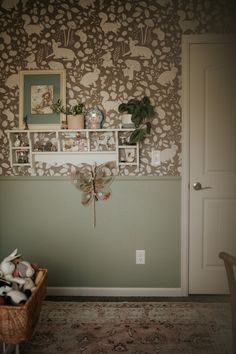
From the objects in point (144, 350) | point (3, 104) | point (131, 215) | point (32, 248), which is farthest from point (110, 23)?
point (144, 350)

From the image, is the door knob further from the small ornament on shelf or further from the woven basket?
the woven basket

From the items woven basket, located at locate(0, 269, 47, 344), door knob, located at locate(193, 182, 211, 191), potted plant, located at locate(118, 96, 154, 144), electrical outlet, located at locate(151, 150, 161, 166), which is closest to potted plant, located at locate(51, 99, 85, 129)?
potted plant, located at locate(118, 96, 154, 144)

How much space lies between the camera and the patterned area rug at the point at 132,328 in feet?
6.20

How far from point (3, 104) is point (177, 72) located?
1.57m

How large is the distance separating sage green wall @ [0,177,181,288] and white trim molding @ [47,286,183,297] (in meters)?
0.04

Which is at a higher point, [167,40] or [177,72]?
[167,40]

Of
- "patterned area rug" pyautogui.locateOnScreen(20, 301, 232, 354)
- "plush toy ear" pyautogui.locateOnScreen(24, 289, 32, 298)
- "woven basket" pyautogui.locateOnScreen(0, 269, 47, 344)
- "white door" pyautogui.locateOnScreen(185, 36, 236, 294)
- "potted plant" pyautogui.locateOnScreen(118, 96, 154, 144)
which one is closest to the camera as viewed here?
"woven basket" pyautogui.locateOnScreen(0, 269, 47, 344)

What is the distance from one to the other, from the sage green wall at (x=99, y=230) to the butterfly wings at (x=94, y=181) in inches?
2.4

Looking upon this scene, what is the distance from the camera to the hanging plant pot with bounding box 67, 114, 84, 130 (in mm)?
2486

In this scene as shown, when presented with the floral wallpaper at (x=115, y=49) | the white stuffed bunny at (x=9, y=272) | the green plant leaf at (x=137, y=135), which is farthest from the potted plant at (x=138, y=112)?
the white stuffed bunny at (x=9, y=272)

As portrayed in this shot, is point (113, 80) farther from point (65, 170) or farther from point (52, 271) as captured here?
point (52, 271)

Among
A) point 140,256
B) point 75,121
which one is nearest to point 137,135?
point 75,121

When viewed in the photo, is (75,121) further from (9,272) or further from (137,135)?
(9,272)

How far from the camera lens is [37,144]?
2.62 meters
